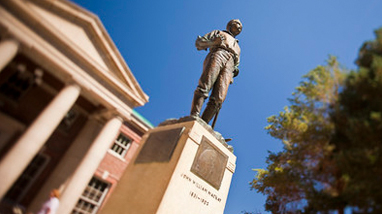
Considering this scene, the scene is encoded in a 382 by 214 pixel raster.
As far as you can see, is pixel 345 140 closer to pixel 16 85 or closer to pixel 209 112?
pixel 209 112

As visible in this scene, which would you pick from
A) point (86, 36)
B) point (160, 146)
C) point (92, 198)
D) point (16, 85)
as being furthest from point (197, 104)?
point (92, 198)

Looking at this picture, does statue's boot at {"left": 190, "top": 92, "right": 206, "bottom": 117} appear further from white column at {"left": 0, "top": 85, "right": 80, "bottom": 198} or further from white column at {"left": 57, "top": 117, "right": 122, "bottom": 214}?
white column at {"left": 0, "top": 85, "right": 80, "bottom": 198}

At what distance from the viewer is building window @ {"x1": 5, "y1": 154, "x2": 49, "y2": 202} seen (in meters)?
7.50

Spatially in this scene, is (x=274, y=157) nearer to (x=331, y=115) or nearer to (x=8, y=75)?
(x=331, y=115)

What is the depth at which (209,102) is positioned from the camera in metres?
5.58

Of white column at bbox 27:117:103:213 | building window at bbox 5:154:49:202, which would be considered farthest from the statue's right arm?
building window at bbox 5:154:49:202

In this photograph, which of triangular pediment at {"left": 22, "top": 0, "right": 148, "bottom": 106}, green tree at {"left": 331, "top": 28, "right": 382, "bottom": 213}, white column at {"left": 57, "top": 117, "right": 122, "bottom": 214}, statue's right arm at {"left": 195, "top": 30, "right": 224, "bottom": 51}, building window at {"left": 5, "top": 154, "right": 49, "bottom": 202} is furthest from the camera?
building window at {"left": 5, "top": 154, "right": 49, "bottom": 202}

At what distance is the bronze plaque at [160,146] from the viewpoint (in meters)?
4.19

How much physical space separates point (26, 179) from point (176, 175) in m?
7.59

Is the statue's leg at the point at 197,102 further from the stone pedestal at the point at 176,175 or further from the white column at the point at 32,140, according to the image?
the white column at the point at 32,140

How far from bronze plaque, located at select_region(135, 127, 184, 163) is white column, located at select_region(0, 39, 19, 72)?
3.49m

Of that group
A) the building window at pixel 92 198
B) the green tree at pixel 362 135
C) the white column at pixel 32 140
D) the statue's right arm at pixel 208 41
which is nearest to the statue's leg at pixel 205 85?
the statue's right arm at pixel 208 41

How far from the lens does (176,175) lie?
3.81m

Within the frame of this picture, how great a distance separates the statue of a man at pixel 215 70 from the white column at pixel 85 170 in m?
2.60
